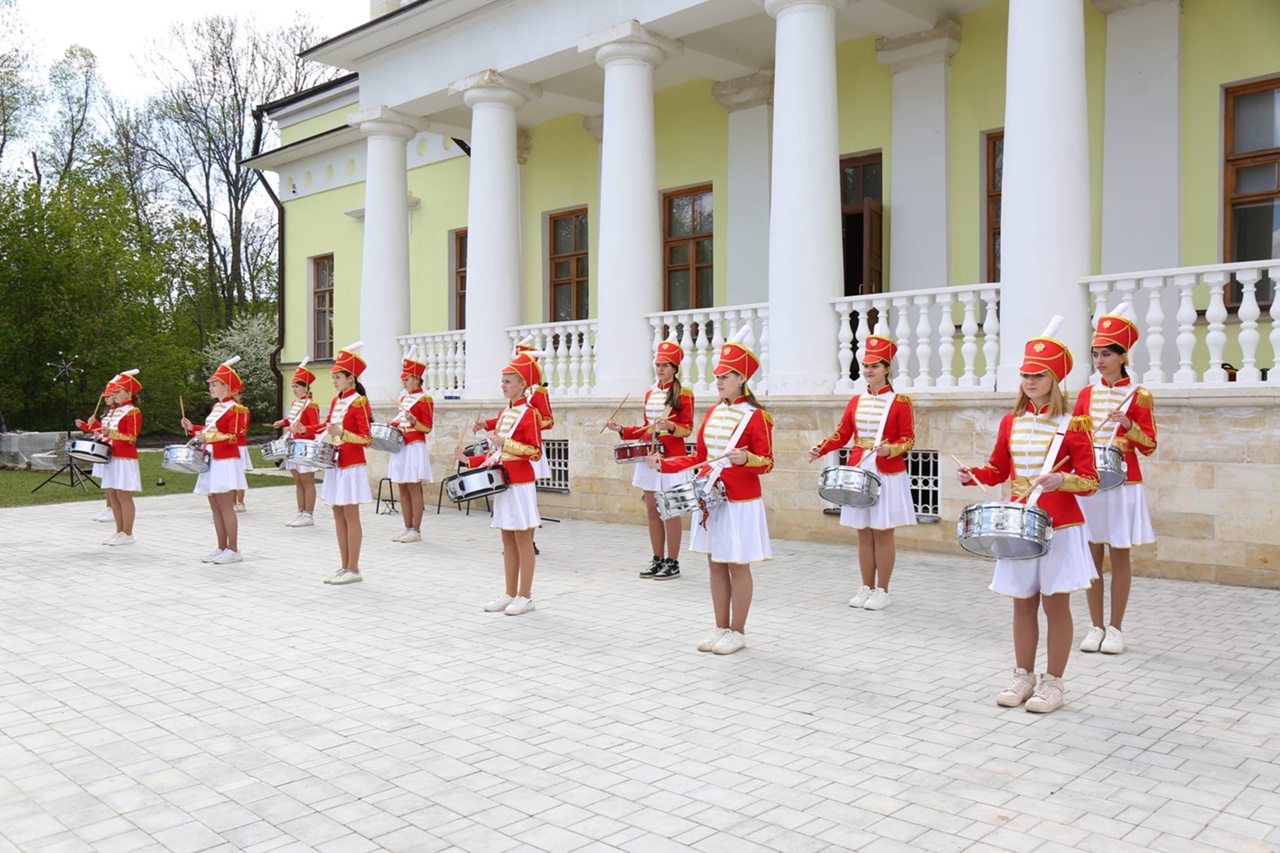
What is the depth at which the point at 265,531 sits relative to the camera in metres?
13.2

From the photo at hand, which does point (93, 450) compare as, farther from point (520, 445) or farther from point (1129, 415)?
point (1129, 415)

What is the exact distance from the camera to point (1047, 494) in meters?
5.16

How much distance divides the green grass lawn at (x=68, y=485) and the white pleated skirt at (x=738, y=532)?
1414 centimetres

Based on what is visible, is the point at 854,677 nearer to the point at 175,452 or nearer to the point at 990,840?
the point at 990,840

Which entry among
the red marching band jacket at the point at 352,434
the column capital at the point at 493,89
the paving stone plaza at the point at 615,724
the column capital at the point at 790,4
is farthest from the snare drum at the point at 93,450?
the column capital at the point at 790,4

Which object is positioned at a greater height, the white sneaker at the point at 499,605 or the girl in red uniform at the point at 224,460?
the girl in red uniform at the point at 224,460

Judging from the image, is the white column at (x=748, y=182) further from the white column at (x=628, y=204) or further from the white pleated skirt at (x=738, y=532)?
the white pleated skirt at (x=738, y=532)

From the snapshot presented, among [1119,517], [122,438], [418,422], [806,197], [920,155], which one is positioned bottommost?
[1119,517]

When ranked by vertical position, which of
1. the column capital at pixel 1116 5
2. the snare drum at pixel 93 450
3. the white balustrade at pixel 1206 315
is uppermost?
the column capital at pixel 1116 5

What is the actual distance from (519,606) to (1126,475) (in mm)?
4340

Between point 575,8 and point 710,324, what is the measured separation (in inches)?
184

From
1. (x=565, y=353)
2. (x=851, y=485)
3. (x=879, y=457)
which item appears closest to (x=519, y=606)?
(x=851, y=485)

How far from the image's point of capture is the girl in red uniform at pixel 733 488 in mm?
6391

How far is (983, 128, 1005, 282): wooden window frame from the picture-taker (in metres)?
12.7
